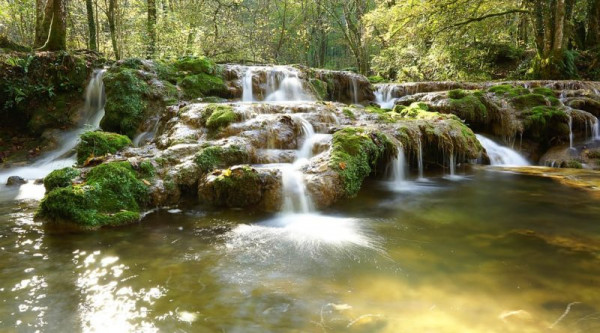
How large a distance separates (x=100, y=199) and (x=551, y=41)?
16254 mm

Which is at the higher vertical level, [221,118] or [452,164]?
[221,118]

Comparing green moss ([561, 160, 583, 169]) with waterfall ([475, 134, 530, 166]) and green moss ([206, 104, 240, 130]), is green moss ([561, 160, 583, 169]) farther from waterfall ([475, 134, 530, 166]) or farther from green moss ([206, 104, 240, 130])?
green moss ([206, 104, 240, 130])

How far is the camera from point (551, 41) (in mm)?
13484

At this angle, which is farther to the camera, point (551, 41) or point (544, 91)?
point (551, 41)

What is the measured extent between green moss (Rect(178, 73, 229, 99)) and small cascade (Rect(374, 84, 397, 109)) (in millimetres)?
5933

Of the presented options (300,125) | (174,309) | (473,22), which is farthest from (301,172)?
(473,22)

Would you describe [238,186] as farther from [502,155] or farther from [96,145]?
[502,155]

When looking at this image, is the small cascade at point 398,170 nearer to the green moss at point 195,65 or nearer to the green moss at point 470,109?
the green moss at point 470,109

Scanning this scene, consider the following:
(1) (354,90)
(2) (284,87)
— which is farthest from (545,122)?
(2) (284,87)

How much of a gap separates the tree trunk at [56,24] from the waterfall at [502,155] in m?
13.0

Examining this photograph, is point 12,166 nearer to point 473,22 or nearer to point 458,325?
point 458,325

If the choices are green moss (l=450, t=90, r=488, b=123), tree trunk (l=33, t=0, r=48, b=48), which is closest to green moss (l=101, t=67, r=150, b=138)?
tree trunk (l=33, t=0, r=48, b=48)

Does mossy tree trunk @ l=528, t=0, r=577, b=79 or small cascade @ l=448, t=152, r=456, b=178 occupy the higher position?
mossy tree trunk @ l=528, t=0, r=577, b=79

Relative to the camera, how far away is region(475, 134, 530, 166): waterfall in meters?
8.96
